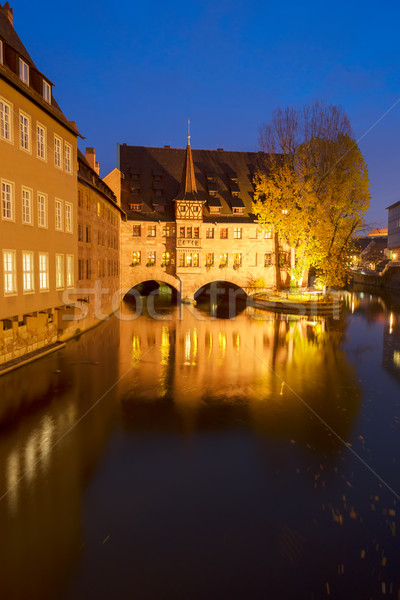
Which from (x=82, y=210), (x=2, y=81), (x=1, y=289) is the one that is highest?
(x=2, y=81)

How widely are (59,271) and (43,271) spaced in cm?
174

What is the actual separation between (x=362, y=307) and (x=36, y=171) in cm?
3528

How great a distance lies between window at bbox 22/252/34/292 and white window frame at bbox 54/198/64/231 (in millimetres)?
3046

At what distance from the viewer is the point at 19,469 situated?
340 inches

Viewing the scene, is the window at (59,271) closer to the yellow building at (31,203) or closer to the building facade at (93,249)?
the yellow building at (31,203)

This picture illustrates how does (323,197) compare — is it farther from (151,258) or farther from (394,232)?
(394,232)

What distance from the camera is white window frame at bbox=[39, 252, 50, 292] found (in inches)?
682

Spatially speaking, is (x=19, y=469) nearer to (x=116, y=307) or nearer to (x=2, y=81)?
(x=2, y=81)

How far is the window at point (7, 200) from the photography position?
14422 millimetres

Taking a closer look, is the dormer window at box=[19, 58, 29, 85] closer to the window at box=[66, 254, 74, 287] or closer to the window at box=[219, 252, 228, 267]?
the window at box=[66, 254, 74, 287]

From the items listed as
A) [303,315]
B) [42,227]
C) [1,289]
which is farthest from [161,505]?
[303,315]

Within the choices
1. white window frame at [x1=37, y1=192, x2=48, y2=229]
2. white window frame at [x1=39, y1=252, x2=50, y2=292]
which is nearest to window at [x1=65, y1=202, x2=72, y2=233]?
white window frame at [x1=37, y1=192, x2=48, y2=229]

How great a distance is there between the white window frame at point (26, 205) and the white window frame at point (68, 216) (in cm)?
376

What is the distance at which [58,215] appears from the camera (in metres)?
19.2
